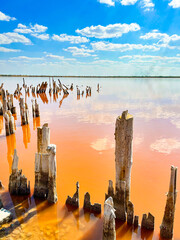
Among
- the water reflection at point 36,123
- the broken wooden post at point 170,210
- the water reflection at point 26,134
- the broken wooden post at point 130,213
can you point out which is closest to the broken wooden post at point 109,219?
the broken wooden post at point 130,213

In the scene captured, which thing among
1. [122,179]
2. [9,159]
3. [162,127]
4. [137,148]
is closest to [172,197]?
[122,179]

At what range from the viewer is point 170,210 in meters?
3.71

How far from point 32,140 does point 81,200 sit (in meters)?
5.81

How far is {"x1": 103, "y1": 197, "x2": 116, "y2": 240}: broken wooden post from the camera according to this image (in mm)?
3244

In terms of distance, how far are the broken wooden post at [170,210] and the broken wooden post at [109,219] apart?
3.83 feet

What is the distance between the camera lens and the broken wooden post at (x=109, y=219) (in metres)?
3.24

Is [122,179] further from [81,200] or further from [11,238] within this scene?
[11,238]

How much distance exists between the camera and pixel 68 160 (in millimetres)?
7734

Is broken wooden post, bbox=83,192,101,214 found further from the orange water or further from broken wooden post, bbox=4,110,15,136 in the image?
broken wooden post, bbox=4,110,15,136

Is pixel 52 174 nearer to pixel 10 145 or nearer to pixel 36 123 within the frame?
pixel 10 145

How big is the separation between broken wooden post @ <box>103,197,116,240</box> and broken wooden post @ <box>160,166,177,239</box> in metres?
1.17

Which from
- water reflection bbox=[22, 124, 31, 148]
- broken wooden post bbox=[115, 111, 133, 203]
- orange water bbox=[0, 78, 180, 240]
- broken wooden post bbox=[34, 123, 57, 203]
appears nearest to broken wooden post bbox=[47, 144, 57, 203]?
broken wooden post bbox=[34, 123, 57, 203]

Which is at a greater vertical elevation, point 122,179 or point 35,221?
point 122,179

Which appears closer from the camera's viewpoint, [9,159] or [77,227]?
[77,227]
